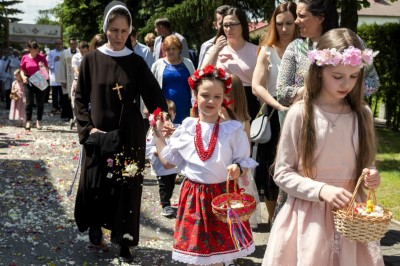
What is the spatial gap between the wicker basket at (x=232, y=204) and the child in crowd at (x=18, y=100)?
12.5 metres

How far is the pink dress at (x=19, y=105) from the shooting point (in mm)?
15812

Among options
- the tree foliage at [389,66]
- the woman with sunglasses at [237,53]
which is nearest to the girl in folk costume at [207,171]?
the woman with sunglasses at [237,53]

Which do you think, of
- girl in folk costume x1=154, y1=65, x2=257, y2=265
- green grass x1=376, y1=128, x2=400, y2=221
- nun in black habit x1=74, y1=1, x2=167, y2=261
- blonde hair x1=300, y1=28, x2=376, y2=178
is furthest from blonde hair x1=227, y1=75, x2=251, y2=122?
blonde hair x1=300, y1=28, x2=376, y2=178

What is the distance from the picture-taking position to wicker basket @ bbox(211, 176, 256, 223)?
4023 millimetres

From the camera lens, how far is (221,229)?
4.49 m

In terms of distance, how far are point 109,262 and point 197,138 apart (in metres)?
1.67

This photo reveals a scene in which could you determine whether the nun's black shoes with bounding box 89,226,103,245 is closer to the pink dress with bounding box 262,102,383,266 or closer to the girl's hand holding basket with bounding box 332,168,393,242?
the pink dress with bounding box 262,102,383,266

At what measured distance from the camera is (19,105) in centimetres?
1586

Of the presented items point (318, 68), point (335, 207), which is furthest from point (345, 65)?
point (335, 207)

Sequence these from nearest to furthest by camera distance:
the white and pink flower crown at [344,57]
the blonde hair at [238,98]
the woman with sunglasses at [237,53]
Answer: the white and pink flower crown at [344,57] < the blonde hair at [238,98] < the woman with sunglasses at [237,53]

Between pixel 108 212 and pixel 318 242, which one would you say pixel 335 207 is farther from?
pixel 108 212

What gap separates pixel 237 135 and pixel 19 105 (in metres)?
12.3

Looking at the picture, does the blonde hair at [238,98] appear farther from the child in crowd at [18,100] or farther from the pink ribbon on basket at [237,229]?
the child in crowd at [18,100]

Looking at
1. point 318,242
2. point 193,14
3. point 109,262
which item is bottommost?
point 109,262
